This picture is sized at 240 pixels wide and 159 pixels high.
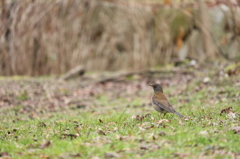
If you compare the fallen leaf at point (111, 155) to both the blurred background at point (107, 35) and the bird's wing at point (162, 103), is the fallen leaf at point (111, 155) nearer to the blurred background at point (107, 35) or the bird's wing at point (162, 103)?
the bird's wing at point (162, 103)

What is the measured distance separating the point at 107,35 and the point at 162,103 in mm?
16585

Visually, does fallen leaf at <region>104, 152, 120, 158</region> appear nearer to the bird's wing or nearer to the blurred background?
the bird's wing

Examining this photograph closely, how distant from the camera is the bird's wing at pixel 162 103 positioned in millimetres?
8891

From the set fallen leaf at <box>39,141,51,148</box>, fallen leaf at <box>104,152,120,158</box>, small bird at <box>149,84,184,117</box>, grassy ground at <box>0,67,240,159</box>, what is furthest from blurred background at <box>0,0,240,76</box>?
fallen leaf at <box>104,152,120,158</box>

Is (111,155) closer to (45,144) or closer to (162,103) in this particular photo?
(45,144)

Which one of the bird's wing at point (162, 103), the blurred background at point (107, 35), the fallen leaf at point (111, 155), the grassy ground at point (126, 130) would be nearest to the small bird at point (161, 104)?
the bird's wing at point (162, 103)

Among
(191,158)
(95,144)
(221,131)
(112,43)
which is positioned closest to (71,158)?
(95,144)

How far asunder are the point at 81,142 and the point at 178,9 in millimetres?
21863

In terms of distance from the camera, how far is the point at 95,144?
6.98 m

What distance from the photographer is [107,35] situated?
83.3ft

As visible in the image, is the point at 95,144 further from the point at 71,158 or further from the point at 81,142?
the point at 71,158

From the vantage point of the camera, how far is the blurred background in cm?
2302

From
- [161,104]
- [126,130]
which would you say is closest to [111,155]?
[126,130]

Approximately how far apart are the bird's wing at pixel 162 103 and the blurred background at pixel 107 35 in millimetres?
12674
